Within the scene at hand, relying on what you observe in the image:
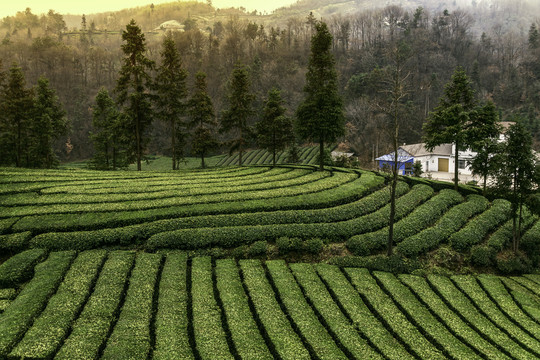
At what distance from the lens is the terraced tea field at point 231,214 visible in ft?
76.7

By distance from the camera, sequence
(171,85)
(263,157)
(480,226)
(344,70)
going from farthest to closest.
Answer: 1. (344,70)
2. (263,157)
3. (171,85)
4. (480,226)

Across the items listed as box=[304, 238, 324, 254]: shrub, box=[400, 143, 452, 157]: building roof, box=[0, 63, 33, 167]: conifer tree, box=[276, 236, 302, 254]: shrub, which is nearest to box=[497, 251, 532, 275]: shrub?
box=[304, 238, 324, 254]: shrub

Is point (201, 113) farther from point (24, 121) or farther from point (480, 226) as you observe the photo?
point (480, 226)

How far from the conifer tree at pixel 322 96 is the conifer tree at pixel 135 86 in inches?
746

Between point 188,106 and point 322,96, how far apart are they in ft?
58.5

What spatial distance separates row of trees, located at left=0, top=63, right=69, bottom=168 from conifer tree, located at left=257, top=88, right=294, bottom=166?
27247mm

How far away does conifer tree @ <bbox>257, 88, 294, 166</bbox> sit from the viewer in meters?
44.0

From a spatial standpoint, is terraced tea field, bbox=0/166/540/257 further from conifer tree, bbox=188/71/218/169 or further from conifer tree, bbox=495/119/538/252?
conifer tree, bbox=188/71/218/169

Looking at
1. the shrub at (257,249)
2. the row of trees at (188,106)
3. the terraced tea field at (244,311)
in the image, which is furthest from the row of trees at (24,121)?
the shrub at (257,249)

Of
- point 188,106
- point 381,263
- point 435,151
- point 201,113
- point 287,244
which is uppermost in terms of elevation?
point 188,106

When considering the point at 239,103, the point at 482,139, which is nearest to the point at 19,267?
the point at 239,103

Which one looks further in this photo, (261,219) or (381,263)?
(261,219)

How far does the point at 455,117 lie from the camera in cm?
3453

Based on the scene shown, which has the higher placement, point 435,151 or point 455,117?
point 455,117
